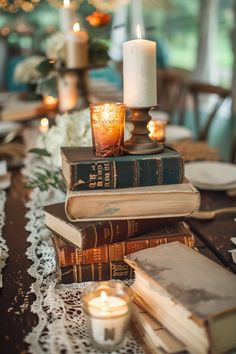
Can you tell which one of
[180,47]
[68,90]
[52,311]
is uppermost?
[180,47]

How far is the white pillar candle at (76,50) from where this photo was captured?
1698mm

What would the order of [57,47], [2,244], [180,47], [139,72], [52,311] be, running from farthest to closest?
[180,47] < [57,47] < [2,244] < [139,72] < [52,311]

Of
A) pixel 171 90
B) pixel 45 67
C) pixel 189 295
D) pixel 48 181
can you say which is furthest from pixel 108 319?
pixel 171 90

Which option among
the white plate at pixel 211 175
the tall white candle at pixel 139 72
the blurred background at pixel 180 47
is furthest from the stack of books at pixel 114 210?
the blurred background at pixel 180 47

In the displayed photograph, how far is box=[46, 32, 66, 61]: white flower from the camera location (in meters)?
1.73

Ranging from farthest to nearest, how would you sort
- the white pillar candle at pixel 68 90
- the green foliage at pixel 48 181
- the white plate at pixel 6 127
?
the white plate at pixel 6 127 < the white pillar candle at pixel 68 90 < the green foliage at pixel 48 181

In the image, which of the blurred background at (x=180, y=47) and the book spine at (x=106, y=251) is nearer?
the book spine at (x=106, y=251)

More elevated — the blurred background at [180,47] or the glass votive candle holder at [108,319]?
the blurred background at [180,47]

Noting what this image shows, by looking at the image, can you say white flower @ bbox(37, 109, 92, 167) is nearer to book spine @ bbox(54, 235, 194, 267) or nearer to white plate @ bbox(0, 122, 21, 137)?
book spine @ bbox(54, 235, 194, 267)

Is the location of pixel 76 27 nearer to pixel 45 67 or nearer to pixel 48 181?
pixel 45 67

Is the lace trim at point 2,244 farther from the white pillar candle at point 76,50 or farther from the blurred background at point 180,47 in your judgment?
A: the blurred background at point 180,47

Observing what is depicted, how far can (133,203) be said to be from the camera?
885mm

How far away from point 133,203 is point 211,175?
2.05ft

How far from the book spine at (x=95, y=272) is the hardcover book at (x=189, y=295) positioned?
0.09 metres
